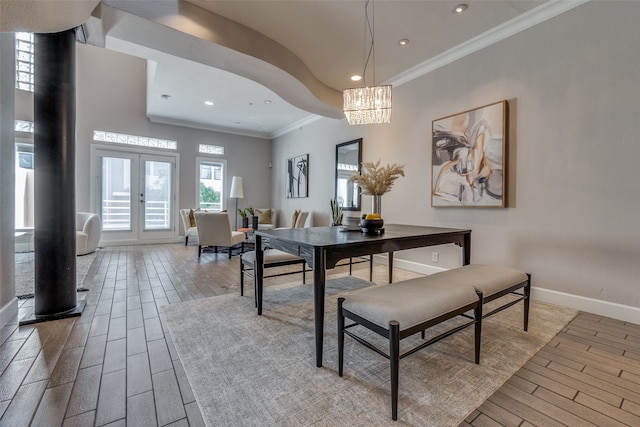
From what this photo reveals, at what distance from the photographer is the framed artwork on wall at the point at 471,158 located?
3.04 m

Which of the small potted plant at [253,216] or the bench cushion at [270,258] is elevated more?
the small potted plant at [253,216]

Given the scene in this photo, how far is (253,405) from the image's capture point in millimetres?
1342

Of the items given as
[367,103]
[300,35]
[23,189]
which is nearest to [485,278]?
[367,103]

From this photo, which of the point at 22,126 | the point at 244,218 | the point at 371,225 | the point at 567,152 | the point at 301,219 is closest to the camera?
the point at 371,225

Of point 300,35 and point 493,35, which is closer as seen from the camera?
point 493,35

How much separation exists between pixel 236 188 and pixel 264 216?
3.34 ft

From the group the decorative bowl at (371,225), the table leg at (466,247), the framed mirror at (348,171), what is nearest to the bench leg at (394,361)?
the decorative bowl at (371,225)

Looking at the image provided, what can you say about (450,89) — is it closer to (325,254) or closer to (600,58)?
(600,58)

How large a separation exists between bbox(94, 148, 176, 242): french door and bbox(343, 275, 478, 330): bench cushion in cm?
653

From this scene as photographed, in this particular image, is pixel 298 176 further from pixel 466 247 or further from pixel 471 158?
pixel 466 247

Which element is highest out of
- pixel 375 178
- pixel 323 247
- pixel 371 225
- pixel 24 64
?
pixel 24 64

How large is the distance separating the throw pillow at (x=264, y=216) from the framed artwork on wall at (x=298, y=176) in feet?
2.51

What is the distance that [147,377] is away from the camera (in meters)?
1.55

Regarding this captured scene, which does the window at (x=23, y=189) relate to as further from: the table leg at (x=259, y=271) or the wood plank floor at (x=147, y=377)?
the table leg at (x=259, y=271)
